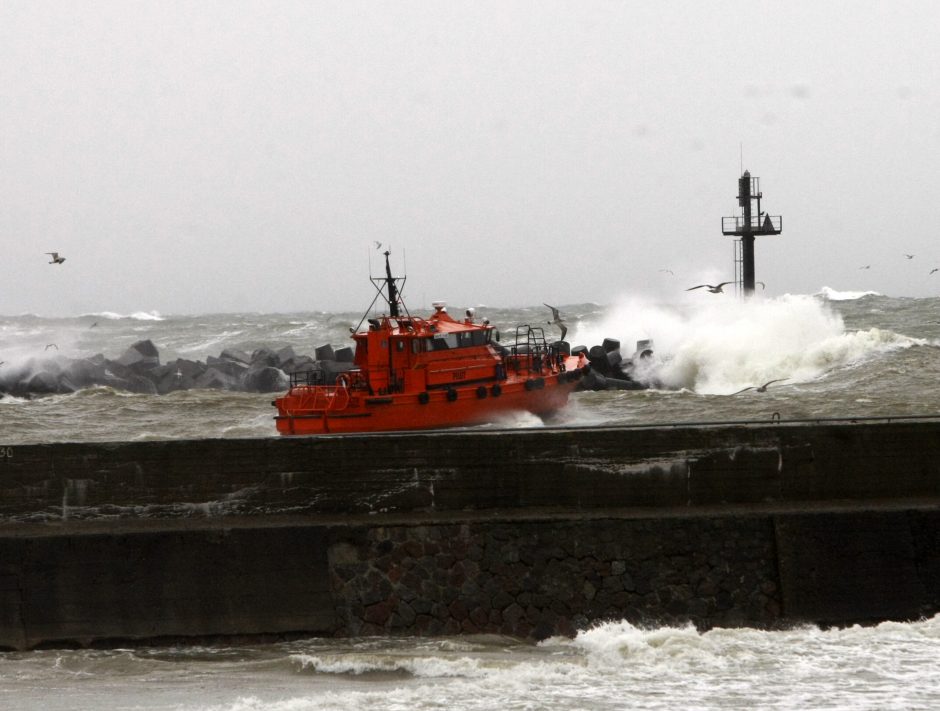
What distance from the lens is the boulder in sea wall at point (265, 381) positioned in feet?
100.0

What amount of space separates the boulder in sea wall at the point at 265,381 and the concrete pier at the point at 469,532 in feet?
72.5

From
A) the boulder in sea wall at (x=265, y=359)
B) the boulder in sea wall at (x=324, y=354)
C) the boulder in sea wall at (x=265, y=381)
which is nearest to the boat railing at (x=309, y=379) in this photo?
the boulder in sea wall at (x=265, y=381)

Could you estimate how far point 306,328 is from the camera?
5638cm

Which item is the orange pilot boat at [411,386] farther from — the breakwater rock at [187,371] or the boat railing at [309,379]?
the breakwater rock at [187,371]

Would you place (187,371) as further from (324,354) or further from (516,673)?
(516,673)

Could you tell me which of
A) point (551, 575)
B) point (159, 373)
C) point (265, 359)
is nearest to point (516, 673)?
point (551, 575)

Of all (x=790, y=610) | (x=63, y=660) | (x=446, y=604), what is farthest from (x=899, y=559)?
(x=63, y=660)

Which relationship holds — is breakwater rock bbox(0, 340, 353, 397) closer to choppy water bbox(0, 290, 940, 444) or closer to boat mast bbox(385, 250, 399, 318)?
choppy water bbox(0, 290, 940, 444)

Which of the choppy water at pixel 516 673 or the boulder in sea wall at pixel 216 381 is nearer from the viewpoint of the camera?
the choppy water at pixel 516 673

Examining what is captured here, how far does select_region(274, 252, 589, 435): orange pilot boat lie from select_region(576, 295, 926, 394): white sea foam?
834cm

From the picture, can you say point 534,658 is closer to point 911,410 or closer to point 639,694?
point 639,694

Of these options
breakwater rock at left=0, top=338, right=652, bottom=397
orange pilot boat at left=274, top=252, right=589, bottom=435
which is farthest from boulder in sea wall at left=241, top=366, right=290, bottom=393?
orange pilot boat at left=274, top=252, right=589, bottom=435

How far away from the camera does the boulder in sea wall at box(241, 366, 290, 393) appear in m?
30.5

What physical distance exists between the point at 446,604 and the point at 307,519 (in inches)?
41.9
